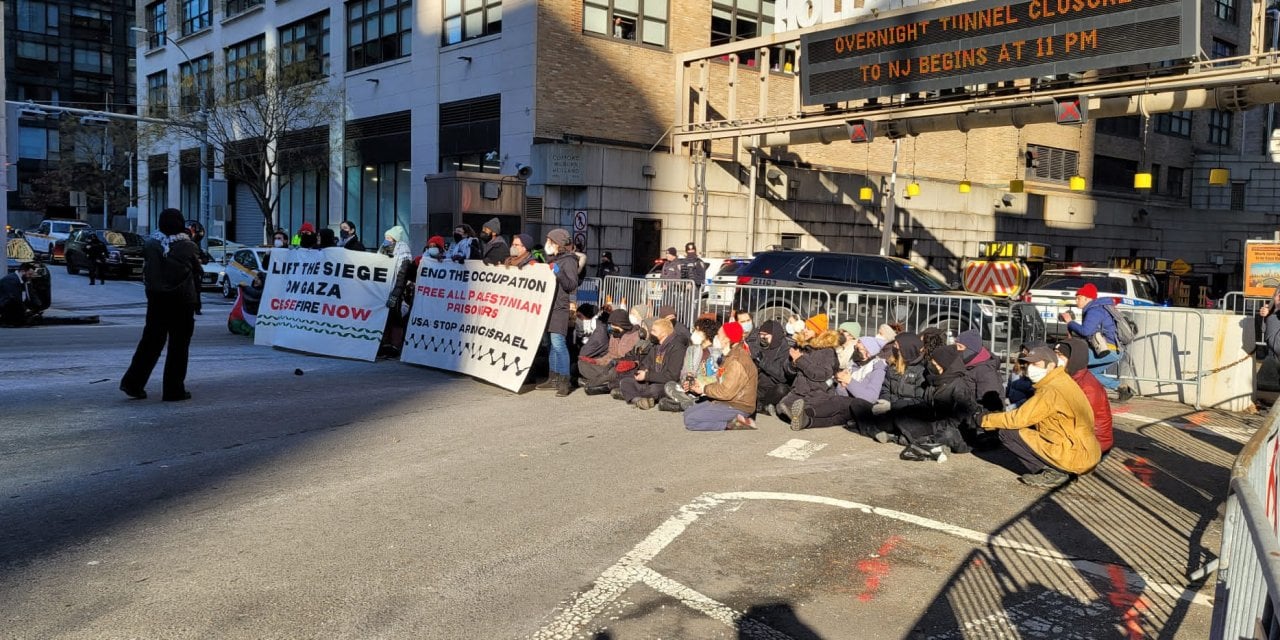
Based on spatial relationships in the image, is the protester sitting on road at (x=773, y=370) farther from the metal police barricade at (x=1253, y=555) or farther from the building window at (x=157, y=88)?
the building window at (x=157, y=88)

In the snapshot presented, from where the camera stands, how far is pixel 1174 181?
4691 cm

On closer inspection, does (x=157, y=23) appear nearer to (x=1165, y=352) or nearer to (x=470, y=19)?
(x=470, y=19)

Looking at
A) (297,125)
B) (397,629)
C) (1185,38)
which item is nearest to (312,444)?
(397,629)

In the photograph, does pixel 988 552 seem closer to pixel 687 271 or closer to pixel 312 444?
pixel 312 444

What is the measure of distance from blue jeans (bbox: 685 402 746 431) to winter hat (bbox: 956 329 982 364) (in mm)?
2668

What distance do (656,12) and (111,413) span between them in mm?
22630

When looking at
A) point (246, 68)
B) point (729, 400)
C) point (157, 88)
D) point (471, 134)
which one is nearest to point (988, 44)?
point (729, 400)

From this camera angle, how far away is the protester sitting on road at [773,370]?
11094 millimetres

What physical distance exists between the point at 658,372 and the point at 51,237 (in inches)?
1696

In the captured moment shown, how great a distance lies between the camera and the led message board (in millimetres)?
16922

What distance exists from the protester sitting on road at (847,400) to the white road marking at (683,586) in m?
2.82

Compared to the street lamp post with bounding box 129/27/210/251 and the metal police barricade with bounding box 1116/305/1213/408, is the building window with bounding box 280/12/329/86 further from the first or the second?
the metal police barricade with bounding box 1116/305/1213/408

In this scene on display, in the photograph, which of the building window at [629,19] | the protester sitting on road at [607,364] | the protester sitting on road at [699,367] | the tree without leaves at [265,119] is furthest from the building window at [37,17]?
the protester sitting on road at [699,367]

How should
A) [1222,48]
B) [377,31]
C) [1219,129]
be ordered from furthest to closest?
1. [1219,129]
2. [1222,48]
3. [377,31]
